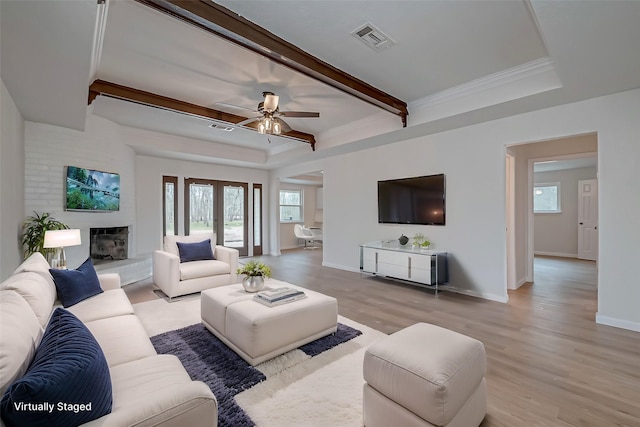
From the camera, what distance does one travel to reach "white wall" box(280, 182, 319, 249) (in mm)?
9571

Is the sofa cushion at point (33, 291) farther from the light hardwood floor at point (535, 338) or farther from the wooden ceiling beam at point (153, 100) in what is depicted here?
the wooden ceiling beam at point (153, 100)

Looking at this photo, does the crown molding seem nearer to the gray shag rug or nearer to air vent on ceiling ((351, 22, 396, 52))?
air vent on ceiling ((351, 22, 396, 52))

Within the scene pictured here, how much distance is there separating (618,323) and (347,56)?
4000 millimetres

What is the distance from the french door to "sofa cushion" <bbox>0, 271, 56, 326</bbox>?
16.6 feet

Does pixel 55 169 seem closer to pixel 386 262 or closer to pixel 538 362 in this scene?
pixel 386 262

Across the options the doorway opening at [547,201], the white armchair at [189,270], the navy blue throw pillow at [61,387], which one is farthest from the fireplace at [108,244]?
the doorway opening at [547,201]

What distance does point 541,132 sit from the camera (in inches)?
140

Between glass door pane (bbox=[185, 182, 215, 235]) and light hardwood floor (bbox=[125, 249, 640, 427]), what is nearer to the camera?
light hardwood floor (bbox=[125, 249, 640, 427])

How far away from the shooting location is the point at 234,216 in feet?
25.6

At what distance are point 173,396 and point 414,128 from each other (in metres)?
4.32

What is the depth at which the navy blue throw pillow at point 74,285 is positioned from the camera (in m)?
2.43

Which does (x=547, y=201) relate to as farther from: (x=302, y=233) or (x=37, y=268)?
(x=37, y=268)

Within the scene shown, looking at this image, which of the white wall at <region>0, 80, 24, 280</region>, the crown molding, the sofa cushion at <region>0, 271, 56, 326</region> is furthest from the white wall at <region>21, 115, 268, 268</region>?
the crown molding

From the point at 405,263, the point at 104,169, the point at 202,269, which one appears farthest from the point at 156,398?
the point at 104,169
